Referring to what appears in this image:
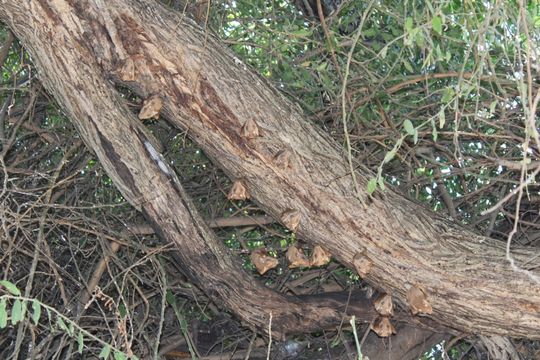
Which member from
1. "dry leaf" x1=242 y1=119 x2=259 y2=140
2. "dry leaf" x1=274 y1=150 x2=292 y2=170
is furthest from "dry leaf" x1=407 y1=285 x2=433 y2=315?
"dry leaf" x1=242 y1=119 x2=259 y2=140

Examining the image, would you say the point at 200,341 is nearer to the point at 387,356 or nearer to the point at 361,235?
the point at 387,356

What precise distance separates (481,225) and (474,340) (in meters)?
0.64

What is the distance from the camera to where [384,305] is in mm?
2547

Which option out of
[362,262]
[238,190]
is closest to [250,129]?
[238,190]

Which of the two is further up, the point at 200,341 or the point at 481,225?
the point at 481,225

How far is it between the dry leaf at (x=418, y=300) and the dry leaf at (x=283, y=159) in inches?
19.1

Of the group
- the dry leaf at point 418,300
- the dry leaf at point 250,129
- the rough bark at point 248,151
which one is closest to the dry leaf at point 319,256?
the rough bark at point 248,151

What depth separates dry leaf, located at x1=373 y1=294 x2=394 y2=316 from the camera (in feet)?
8.33

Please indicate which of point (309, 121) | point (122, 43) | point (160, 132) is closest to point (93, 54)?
point (122, 43)

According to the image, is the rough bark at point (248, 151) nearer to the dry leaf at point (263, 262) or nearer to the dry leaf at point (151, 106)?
the dry leaf at point (151, 106)

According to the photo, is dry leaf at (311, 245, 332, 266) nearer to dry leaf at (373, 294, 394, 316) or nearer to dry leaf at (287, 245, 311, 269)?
dry leaf at (287, 245, 311, 269)

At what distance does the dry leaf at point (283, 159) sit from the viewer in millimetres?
2389

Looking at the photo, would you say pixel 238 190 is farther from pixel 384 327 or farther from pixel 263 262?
pixel 384 327

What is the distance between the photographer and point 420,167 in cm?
293
